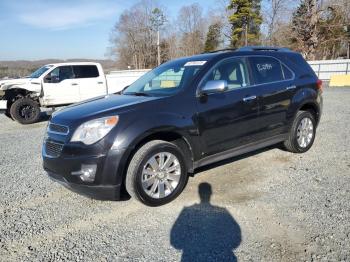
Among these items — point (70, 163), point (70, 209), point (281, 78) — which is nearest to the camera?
point (70, 163)

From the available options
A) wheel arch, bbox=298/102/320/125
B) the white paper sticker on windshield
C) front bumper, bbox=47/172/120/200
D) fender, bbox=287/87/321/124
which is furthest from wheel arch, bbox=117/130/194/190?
wheel arch, bbox=298/102/320/125

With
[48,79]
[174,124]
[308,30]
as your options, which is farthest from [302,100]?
[308,30]

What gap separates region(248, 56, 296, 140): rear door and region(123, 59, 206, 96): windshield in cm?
101

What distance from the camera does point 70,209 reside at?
391 cm

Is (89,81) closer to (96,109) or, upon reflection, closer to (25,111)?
(25,111)

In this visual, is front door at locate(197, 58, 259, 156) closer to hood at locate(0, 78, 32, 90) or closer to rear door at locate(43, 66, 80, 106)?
rear door at locate(43, 66, 80, 106)

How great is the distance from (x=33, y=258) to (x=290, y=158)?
422cm

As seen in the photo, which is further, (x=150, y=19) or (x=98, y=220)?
(x=150, y=19)

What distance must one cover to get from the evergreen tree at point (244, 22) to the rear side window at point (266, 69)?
45965 millimetres

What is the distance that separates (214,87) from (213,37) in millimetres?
59132

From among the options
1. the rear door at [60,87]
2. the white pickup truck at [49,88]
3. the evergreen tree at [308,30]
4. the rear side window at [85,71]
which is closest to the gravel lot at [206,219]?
Answer: the white pickup truck at [49,88]

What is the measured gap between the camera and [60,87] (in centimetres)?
1111

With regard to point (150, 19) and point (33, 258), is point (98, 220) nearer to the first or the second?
point (33, 258)

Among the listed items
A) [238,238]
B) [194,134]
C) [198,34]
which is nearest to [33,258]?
[238,238]
